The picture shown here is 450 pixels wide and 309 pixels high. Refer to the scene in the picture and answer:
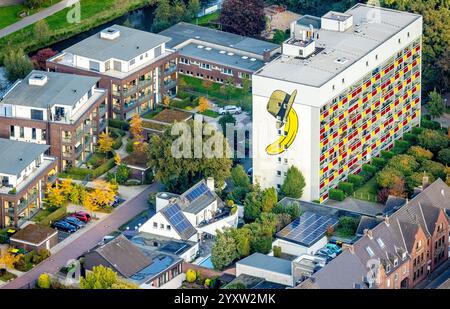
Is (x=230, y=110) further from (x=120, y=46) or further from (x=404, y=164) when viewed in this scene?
(x=404, y=164)

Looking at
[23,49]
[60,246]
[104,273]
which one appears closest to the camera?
[104,273]

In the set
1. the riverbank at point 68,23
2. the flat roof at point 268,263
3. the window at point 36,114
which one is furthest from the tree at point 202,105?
the flat roof at point 268,263

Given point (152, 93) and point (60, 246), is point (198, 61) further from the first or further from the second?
point (60, 246)

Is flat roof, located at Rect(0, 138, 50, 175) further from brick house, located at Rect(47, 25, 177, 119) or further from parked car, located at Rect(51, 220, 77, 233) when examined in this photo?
brick house, located at Rect(47, 25, 177, 119)

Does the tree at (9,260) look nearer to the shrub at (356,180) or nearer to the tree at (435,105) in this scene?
the shrub at (356,180)

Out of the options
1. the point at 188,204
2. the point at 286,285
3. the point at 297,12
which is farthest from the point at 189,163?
the point at 297,12

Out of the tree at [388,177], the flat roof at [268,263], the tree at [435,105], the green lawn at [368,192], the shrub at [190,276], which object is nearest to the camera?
the flat roof at [268,263]
